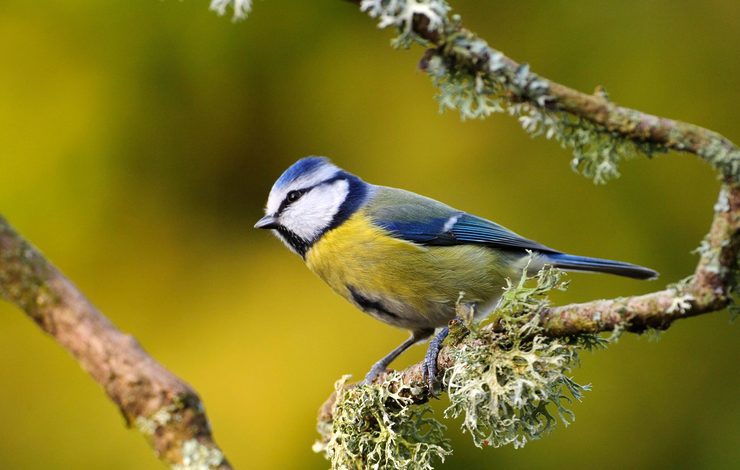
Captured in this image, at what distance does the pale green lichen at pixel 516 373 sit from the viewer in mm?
1183

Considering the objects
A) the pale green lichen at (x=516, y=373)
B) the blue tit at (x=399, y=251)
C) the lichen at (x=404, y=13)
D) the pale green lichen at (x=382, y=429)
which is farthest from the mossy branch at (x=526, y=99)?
the blue tit at (x=399, y=251)

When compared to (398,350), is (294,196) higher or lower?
higher

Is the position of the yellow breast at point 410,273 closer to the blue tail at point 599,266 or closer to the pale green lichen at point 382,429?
the blue tail at point 599,266

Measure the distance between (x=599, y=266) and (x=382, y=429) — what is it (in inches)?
28.3

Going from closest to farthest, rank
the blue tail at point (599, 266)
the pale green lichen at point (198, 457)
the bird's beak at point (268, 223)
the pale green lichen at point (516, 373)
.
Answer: the pale green lichen at point (198, 457) → the pale green lichen at point (516, 373) → the blue tail at point (599, 266) → the bird's beak at point (268, 223)

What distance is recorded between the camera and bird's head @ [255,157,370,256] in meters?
2.08

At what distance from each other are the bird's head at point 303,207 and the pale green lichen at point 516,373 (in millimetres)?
827

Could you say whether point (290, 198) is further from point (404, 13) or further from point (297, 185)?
point (404, 13)

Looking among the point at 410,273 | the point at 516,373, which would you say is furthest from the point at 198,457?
the point at 410,273

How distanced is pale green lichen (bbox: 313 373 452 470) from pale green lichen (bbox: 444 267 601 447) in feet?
0.59

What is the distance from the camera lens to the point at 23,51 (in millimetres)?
2584

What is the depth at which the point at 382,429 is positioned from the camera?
1477 mm

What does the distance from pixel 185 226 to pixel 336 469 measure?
1327 millimetres

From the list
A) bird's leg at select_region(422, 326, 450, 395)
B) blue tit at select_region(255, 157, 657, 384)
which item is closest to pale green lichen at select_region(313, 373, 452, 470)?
bird's leg at select_region(422, 326, 450, 395)
